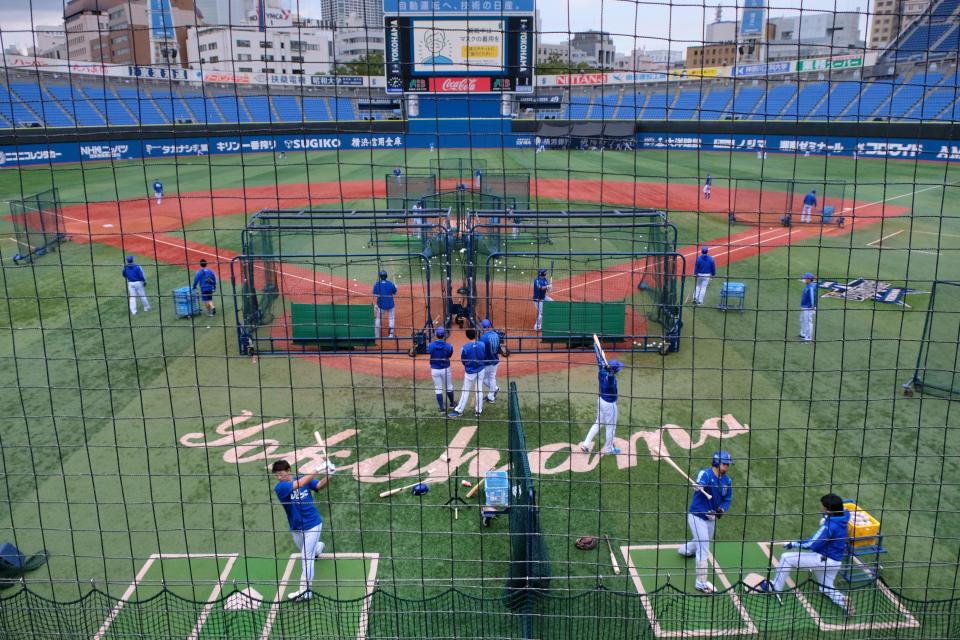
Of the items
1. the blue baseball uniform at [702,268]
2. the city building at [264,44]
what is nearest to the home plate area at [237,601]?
the city building at [264,44]

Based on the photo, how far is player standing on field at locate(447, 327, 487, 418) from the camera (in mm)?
13164

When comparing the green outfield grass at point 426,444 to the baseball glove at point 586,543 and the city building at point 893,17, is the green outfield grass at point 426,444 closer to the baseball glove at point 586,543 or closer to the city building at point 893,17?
the baseball glove at point 586,543

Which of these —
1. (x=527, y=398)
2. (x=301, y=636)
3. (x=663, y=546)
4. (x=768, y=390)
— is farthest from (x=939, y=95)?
(x=301, y=636)

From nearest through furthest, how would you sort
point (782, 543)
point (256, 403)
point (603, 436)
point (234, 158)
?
point (782, 543), point (603, 436), point (256, 403), point (234, 158)

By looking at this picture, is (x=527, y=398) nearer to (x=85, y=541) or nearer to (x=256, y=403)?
(x=256, y=403)

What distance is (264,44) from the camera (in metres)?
7.27

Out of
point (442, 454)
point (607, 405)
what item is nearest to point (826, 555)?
point (607, 405)

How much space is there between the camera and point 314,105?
57406 mm

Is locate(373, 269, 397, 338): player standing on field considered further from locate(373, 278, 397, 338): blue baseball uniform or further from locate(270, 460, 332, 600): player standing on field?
locate(270, 460, 332, 600): player standing on field

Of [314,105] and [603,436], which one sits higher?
[314,105]

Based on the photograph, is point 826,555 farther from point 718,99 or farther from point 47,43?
point 47,43

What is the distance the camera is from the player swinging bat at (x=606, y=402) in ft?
37.9

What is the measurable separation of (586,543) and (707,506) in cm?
174

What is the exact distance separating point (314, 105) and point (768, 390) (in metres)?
49.9
